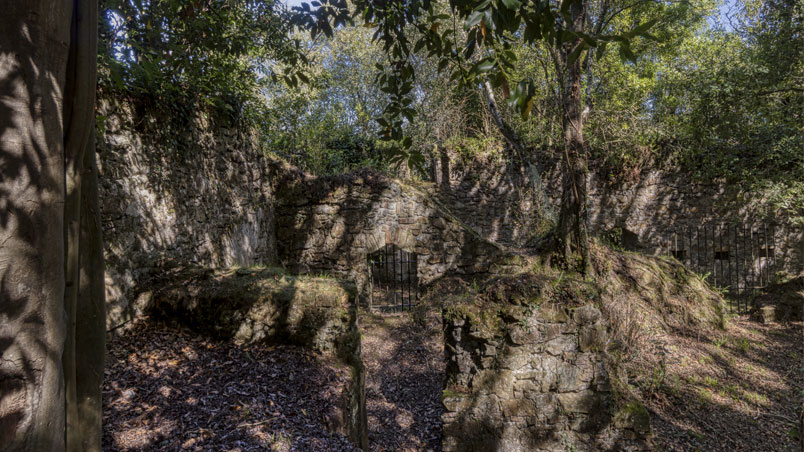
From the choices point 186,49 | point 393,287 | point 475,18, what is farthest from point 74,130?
point 393,287

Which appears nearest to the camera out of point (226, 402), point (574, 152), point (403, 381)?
point (226, 402)

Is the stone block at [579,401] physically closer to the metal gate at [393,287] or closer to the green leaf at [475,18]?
the green leaf at [475,18]

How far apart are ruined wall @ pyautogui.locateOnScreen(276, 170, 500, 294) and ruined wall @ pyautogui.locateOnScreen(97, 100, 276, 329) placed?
1.21 metres

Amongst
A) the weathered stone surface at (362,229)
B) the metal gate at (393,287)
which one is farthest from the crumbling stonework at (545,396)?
the weathered stone surface at (362,229)

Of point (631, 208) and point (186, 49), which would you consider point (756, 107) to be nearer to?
point (631, 208)

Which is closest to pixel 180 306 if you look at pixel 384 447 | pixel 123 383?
pixel 123 383

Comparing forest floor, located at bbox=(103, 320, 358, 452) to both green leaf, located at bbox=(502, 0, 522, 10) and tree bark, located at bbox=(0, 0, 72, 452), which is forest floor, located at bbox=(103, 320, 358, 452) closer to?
tree bark, located at bbox=(0, 0, 72, 452)

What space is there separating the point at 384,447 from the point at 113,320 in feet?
9.41

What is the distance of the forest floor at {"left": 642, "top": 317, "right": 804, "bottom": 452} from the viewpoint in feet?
13.8

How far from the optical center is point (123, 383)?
2.96 meters

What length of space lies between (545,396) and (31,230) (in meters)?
3.76

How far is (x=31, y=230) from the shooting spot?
123cm

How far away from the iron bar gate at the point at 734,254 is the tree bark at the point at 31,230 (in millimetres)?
11747

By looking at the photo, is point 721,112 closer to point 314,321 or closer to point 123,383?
point 314,321
